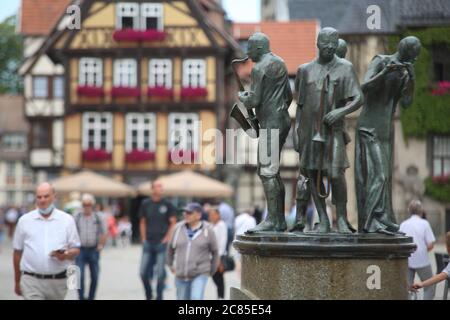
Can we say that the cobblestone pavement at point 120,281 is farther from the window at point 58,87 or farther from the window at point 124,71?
the window at point 58,87

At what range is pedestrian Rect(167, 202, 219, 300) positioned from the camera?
13.1 m

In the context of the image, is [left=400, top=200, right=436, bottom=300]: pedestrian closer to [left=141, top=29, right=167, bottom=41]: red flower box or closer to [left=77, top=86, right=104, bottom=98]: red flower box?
[left=141, top=29, right=167, bottom=41]: red flower box

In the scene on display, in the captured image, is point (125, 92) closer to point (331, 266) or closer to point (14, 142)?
point (331, 266)

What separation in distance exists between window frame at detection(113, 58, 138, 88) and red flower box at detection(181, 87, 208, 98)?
6.73 feet

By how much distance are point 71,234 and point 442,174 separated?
79.0 ft

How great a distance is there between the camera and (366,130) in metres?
10.4

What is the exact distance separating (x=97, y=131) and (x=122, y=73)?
2558 millimetres

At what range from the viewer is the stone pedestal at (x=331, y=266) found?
31.2ft

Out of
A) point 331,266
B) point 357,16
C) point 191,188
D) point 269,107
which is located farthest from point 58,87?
Result: point 331,266

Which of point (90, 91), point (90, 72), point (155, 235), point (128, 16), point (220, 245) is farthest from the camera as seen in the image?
point (128, 16)

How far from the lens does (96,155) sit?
44.0 meters

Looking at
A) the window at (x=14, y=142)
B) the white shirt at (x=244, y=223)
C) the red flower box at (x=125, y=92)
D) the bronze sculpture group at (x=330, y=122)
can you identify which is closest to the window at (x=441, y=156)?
the red flower box at (x=125, y=92)
